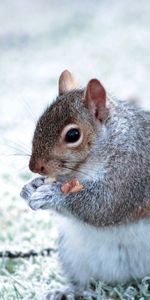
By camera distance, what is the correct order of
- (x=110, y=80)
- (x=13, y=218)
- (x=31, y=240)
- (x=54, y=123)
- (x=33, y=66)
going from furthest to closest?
(x=33, y=66) < (x=110, y=80) < (x=13, y=218) < (x=31, y=240) < (x=54, y=123)

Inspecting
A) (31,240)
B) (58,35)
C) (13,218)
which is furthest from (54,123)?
(58,35)

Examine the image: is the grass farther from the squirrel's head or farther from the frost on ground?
the squirrel's head

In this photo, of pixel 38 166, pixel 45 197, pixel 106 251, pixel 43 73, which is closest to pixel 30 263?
pixel 106 251

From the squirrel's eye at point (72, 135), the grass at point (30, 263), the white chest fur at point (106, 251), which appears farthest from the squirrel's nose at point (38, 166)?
the grass at point (30, 263)

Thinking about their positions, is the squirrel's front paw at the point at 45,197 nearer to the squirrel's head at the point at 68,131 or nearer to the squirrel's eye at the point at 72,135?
the squirrel's head at the point at 68,131

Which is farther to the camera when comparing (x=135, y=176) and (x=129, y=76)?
(x=129, y=76)

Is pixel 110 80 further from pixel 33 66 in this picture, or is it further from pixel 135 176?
pixel 135 176

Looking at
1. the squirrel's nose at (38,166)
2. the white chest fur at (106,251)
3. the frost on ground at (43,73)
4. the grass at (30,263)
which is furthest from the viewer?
the frost on ground at (43,73)
